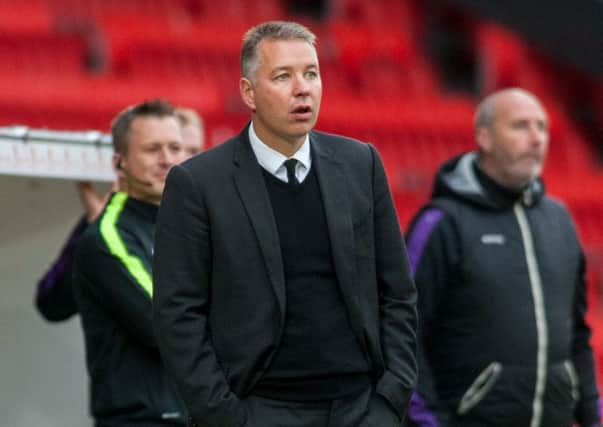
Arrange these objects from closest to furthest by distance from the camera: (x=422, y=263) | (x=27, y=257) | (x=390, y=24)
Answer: (x=422, y=263), (x=27, y=257), (x=390, y=24)

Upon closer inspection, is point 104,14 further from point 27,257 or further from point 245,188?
point 245,188

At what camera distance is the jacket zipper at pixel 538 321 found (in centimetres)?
428

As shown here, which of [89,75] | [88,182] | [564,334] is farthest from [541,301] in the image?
[89,75]

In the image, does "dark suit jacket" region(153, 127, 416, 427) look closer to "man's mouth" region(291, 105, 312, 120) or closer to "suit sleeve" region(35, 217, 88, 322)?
"man's mouth" region(291, 105, 312, 120)

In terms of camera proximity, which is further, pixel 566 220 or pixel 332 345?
pixel 566 220

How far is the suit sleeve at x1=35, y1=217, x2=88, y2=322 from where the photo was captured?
437 cm

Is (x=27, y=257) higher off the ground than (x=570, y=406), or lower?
higher

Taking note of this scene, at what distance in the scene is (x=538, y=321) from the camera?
4.30 metres

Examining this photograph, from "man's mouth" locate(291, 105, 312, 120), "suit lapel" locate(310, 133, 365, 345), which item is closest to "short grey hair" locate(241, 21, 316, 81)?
"man's mouth" locate(291, 105, 312, 120)

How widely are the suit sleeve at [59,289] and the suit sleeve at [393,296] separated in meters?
1.49

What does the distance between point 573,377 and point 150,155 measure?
1.45 meters

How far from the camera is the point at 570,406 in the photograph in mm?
4379

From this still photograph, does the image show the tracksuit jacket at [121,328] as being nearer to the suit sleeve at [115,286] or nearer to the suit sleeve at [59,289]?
the suit sleeve at [115,286]

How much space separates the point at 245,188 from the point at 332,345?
1.21 feet
